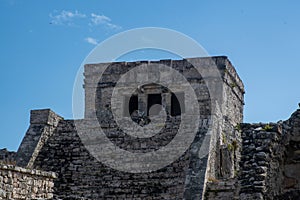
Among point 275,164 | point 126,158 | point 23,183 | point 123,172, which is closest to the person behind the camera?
point 275,164

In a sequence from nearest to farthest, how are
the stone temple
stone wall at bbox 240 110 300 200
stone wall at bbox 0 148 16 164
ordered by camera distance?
stone wall at bbox 240 110 300 200
the stone temple
stone wall at bbox 0 148 16 164

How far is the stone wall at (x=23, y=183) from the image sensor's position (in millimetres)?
8516

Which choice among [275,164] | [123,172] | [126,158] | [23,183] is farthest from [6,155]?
[275,164]

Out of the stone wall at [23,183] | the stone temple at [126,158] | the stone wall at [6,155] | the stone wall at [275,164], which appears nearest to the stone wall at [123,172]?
the stone temple at [126,158]

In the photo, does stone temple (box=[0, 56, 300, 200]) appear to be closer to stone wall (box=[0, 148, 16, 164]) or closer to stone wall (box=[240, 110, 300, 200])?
stone wall (box=[0, 148, 16, 164])

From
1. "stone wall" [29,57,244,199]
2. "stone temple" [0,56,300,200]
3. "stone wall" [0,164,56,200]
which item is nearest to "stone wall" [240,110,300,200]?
"stone temple" [0,56,300,200]

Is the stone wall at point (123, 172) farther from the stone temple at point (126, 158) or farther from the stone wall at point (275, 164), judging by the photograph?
the stone wall at point (275, 164)

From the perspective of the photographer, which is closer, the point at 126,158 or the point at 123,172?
the point at 123,172

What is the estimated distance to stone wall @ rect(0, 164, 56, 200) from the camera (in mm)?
8516

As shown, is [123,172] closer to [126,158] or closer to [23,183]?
[126,158]

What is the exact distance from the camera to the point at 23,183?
891cm

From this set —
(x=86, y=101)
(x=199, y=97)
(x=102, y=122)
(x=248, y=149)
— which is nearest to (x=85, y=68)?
(x=86, y=101)

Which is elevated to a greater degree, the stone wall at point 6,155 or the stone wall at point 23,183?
the stone wall at point 6,155

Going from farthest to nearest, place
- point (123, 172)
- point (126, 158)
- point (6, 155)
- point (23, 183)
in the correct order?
point (6, 155) < point (126, 158) < point (123, 172) < point (23, 183)
